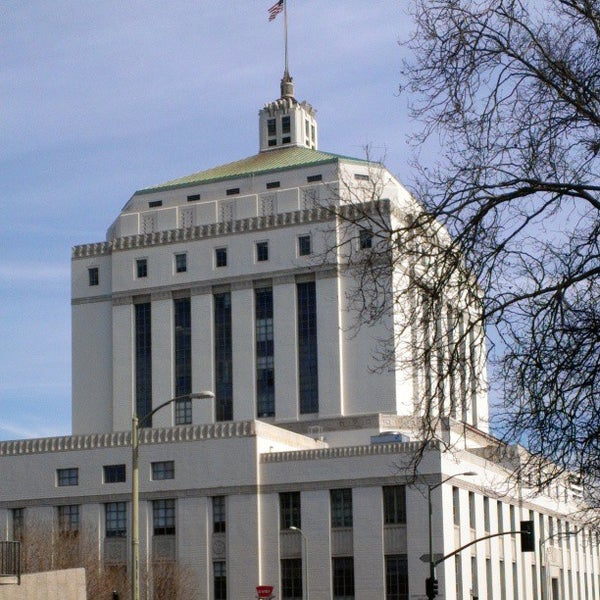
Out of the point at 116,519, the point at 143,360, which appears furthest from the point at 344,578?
A: the point at 143,360

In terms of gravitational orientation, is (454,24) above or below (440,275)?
above

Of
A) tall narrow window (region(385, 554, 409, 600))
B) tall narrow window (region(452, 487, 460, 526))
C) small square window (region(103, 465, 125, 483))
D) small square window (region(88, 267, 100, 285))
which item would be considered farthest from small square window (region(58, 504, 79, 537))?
small square window (region(88, 267, 100, 285))

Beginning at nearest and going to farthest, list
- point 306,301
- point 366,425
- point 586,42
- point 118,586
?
1. point 586,42
2. point 118,586
3. point 366,425
4. point 306,301

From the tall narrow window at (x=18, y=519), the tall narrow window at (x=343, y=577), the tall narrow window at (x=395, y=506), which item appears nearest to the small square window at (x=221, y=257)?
the tall narrow window at (x=18, y=519)

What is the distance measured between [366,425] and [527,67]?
7279cm

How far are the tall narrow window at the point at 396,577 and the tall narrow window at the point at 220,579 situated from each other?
10471 millimetres

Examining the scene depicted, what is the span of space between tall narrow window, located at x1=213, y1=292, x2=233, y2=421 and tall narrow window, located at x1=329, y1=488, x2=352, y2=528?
19.6m

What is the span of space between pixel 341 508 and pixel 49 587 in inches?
1807

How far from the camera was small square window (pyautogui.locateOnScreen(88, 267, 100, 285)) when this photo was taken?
347ft

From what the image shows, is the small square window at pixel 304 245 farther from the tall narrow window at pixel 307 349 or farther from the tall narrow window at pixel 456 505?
the tall narrow window at pixel 456 505

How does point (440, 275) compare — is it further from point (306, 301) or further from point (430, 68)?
point (306, 301)

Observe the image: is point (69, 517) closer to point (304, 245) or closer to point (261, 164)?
point (304, 245)

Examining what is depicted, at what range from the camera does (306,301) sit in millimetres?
96500

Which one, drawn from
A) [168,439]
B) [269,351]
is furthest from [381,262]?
[269,351]
